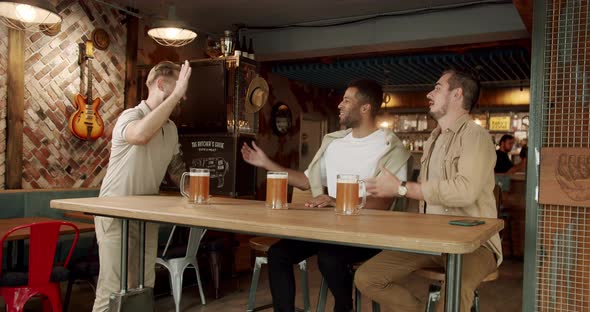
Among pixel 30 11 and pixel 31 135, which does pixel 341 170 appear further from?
pixel 31 135

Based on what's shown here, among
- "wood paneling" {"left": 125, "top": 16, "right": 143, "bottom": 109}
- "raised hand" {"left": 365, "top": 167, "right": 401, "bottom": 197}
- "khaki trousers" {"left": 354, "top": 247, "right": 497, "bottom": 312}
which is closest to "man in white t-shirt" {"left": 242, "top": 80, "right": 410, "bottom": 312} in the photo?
"khaki trousers" {"left": 354, "top": 247, "right": 497, "bottom": 312}

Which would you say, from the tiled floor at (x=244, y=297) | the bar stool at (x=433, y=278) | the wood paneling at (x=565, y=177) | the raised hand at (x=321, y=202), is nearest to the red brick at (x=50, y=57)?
the tiled floor at (x=244, y=297)

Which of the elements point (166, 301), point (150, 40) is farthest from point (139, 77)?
point (166, 301)

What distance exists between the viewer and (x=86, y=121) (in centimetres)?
507

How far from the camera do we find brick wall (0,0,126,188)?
472 centimetres

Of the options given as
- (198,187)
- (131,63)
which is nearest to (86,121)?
(131,63)

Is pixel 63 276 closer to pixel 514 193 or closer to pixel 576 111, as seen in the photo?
pixel 576 111

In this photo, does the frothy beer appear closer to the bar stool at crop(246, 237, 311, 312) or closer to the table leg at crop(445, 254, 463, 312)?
the bar stool at crop(246, 237, 311, 312)

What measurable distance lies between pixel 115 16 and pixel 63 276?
3.37 m

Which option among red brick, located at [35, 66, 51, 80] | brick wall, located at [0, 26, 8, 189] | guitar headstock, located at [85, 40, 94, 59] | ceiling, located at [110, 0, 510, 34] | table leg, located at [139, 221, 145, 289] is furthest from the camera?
ceiling, located at [110, 0, 510, 34]

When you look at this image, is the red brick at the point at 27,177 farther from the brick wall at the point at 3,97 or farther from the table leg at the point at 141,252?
the table leg at the point at 141,252

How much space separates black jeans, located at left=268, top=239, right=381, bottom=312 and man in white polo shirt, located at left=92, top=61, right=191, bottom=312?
0.73 metres

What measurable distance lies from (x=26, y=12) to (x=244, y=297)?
110 inches

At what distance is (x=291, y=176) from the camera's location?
2.92 meters
